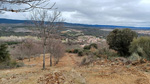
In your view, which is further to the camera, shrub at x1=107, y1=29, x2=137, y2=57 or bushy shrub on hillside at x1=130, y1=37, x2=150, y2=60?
shrub at x1=107, y1=29, x2=137, y2=57

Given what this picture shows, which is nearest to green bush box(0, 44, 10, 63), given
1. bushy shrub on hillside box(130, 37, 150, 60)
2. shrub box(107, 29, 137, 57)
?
shrub box(107, 29, 137, 57)

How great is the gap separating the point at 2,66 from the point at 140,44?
571 inches

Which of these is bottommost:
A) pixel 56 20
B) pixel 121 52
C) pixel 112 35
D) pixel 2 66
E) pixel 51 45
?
pixel 2 66

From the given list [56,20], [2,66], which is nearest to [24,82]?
[56,20]

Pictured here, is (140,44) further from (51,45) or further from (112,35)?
(51,45)

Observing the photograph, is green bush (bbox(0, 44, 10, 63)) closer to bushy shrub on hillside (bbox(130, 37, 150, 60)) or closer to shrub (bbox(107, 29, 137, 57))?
shrub (bbox(107, 29, 137, 57))

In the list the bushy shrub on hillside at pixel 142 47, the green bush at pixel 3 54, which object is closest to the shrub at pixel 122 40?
the bushy shrub on hillside at pixel 142 47

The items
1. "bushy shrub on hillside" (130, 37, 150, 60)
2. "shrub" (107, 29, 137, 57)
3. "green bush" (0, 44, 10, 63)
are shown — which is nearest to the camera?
"bushy shrub on hillside" (130, 37, 150, 60)

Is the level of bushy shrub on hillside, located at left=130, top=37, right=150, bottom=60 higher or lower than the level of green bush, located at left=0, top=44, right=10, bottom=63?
higher

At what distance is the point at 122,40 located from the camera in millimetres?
15430

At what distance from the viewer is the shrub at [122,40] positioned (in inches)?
603

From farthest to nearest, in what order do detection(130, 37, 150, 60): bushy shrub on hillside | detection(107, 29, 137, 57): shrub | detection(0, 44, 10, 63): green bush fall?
detection(107, 29, 137, 57): shrub < detection(0, 44, 10, 63): green bush < detection(130, 37, 150, 60): bushy shrub on hillside

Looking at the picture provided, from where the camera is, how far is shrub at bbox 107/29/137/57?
15.3 m

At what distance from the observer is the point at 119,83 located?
15.1 ft
